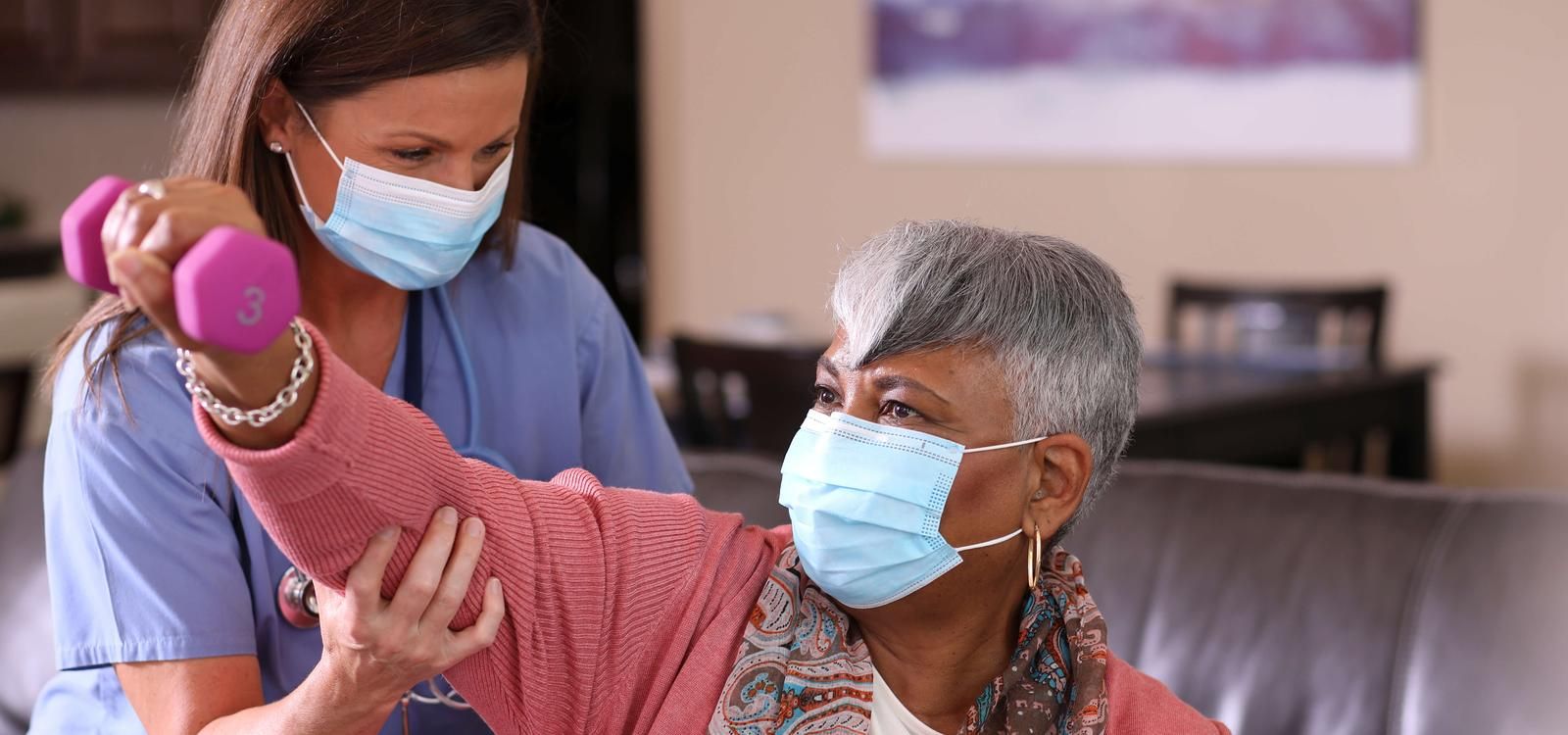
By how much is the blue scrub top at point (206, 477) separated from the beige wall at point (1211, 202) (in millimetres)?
2305

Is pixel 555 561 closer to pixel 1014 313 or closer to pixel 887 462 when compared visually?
pixel 887 462

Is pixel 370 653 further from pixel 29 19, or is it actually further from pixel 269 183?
pixel 29 19

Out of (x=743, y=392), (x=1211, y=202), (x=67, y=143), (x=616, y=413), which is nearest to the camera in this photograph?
(x=616, y=413)

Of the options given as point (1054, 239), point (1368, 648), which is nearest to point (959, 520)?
point (1054, 239)

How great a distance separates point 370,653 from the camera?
3.51 feet

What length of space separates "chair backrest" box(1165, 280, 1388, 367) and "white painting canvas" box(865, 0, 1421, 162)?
0.50 meters

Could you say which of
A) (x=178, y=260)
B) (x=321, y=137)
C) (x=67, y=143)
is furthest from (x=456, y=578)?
(x=67, y=143)

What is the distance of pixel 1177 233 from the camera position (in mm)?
4383

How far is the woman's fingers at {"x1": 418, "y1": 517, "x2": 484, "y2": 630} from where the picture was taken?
1.06 meters

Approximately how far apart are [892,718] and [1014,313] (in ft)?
1.21

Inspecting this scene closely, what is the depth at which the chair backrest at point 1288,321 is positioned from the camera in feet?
11.9

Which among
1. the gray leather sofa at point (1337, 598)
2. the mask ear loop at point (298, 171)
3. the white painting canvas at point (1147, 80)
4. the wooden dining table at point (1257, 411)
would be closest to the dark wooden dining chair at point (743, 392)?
the wooden dining table at point (1257, 411)

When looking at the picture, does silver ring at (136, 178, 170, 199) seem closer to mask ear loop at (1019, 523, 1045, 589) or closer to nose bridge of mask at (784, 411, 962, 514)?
nose bridge of mask at (784, 411, 962, 514)

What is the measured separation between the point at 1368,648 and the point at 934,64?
341 centimetres
